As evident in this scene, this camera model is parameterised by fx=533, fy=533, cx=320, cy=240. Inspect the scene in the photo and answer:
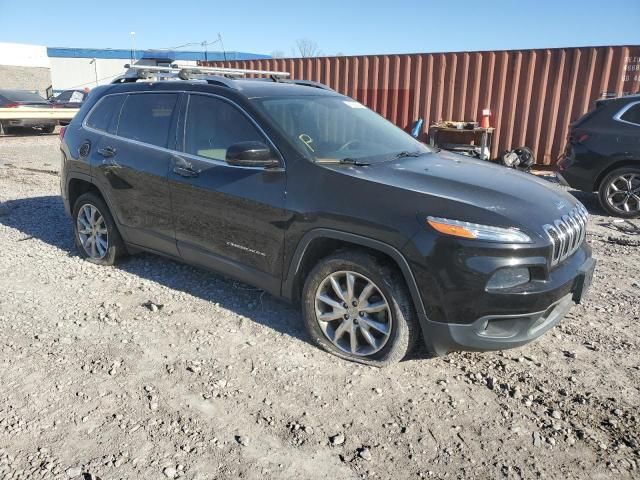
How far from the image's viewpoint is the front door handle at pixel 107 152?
4656mm

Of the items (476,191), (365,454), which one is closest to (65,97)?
(476,191)

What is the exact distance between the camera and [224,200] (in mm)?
3744

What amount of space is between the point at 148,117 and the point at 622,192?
6058 mm

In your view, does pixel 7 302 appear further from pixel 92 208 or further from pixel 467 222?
pixel 467 222

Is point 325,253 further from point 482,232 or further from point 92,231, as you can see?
point 92,231

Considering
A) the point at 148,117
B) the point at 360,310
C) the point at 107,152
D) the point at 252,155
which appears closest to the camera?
the point at 360,310

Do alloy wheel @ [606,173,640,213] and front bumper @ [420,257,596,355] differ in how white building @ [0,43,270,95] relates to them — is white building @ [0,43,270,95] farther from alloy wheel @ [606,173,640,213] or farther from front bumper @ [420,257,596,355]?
front bumper @ [420,257,596,355]

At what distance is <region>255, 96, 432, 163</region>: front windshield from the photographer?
3.59 m

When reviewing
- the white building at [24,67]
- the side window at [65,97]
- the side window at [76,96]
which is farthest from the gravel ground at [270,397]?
the white building at [24,67]

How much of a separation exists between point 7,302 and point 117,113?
72.9 inches

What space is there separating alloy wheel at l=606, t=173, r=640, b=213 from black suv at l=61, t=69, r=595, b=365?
409 cm

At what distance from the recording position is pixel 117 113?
4797 mm

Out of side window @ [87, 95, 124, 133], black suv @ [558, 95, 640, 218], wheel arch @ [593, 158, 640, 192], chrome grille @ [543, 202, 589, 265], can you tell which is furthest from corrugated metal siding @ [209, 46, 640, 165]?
side window @ [87, 95, 124, 133]

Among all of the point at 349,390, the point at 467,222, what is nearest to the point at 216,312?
the point at 349,390
